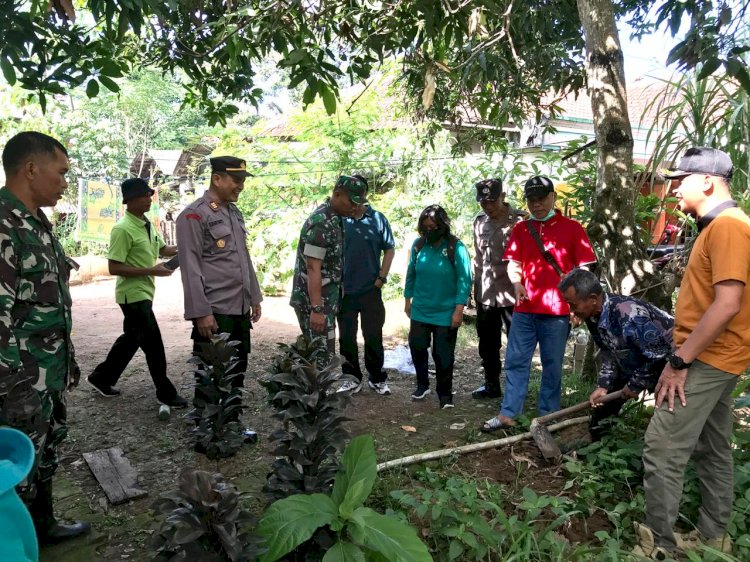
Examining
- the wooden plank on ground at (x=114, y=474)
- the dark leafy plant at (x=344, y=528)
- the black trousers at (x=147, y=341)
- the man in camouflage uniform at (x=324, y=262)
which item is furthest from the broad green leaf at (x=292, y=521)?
the black trousers at (x=147, y=341)

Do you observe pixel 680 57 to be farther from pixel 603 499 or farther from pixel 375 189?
pixel 375 189

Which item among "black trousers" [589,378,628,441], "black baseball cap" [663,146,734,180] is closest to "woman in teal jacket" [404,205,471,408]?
"black trousers" [589,378,628,441]

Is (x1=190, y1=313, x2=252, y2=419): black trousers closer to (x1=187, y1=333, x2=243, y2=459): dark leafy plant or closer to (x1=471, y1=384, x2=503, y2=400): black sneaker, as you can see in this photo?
(x1=187, y1=333, x2=243, y2=459): dark leafy plant

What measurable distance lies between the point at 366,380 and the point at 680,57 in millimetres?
3832

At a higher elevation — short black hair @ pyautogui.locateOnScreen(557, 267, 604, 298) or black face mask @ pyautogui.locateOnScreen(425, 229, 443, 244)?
black face mask @ pyautogui.locateOnScreen(425, 229, 443, 244)

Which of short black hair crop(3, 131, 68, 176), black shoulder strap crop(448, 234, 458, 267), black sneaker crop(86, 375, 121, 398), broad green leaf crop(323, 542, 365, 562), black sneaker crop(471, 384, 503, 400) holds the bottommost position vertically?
black sneaker crop(471, 384, 503, 400)

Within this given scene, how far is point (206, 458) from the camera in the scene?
145 inches

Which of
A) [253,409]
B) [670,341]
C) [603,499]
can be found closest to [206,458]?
[253,409]

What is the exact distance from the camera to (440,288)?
183 inches

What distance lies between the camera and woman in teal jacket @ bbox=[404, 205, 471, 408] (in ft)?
15.2

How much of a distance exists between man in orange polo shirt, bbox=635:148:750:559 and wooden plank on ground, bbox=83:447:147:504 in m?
2.64

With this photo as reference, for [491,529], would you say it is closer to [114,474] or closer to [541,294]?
[541,294]

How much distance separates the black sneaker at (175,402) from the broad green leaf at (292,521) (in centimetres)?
268

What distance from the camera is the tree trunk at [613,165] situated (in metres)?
4.12
